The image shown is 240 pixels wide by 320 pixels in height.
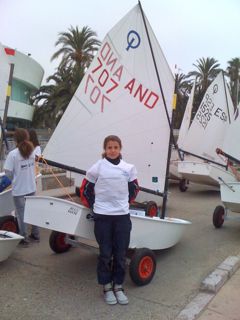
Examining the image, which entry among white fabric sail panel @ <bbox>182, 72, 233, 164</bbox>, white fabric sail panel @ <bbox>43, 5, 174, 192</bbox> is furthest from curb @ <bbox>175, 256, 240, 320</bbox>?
white fabric sail panel @ <bbox>182, 72, 233, 164</bbox>

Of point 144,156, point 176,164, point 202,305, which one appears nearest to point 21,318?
point 202,305

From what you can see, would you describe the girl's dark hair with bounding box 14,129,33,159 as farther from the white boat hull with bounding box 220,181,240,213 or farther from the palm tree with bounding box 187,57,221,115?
the palm tree with bounding box 187,57,221,115

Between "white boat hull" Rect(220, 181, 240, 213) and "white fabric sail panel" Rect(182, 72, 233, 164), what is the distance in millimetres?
4330

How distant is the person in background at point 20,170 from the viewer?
5426 millimetres

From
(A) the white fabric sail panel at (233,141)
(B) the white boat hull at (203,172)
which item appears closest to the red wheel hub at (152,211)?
(A) the white fabric sail panel at (233,141)

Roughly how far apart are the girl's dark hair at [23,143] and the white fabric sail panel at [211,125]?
261 inches

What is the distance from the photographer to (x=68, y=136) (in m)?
5.36

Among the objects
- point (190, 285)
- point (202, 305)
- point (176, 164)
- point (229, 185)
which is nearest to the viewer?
point (202, 305)

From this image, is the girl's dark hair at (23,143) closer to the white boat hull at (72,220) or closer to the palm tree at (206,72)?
the white boat hull at (72,220)

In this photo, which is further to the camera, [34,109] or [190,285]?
[34,109]

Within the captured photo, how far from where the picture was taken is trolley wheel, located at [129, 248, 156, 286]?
171 inches

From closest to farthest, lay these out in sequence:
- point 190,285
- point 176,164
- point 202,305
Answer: point 202,305
point 190,285
point 176,164

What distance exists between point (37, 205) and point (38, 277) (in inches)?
34.7

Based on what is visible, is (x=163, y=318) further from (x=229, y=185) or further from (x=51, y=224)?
(x=229, y=185)
